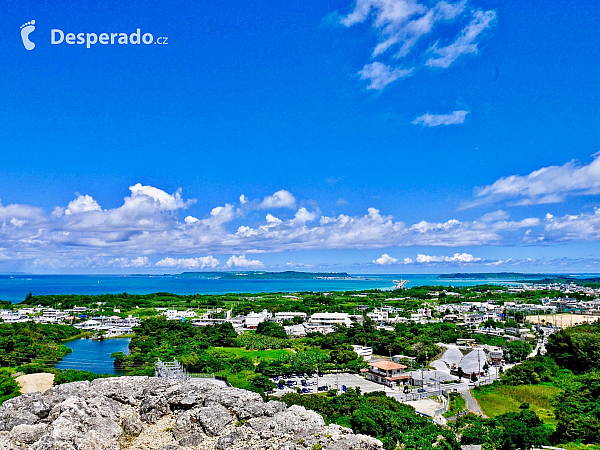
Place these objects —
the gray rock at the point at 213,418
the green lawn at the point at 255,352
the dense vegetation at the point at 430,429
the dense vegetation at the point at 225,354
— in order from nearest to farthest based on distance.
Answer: the gray rock at the point at 213,418
the dense vegetation at the point at 430,429
the dense vegetation at the point at 225,354
the green lawn at the point at 255,352

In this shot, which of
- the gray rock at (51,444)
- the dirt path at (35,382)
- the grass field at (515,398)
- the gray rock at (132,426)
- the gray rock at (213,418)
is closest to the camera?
the gray rock at (51,444)

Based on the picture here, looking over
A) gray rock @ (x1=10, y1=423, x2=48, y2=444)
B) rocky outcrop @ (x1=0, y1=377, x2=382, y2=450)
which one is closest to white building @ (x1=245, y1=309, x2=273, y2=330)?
rocky outcrop @ (x1=0, y1=377, x2=382, y2=450)

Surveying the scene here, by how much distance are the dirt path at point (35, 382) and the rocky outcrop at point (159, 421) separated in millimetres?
15690

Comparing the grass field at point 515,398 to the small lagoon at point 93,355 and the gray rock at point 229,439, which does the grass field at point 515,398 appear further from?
the small lagoon at point 93,355

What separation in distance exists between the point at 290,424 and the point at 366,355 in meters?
27.0

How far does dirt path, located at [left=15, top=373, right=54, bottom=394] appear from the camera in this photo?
65.3ft

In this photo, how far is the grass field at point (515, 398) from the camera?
19.0m

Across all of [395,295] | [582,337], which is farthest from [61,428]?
[395,295]

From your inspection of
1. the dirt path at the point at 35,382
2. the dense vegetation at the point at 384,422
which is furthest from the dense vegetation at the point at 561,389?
the dirt path at the point at 35,382

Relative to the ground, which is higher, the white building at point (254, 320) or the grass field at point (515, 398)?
the white building at point (254, 320)

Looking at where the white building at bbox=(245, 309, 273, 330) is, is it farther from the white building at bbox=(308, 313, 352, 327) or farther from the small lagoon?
the small lagoon

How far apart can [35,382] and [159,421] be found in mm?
18299

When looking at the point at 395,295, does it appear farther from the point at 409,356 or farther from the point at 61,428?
the point at 61,428

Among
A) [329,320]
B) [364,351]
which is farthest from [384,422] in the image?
[329,320]
